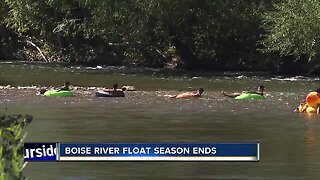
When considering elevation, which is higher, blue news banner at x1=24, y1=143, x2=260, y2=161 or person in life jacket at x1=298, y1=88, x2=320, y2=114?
blue news banner at x1=24, y1=143, x2=260, y2=161

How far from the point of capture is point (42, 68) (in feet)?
181

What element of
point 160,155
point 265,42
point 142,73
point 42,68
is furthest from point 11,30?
point 160,155

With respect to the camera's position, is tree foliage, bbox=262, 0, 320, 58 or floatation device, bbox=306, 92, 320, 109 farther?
tree foliage, bbox=262, 0, 320, 58

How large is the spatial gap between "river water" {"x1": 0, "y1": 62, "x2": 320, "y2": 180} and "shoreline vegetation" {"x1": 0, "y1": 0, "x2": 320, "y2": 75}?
3396 mm

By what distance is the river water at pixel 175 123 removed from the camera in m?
16.7

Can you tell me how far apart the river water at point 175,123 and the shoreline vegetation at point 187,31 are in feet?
11.1

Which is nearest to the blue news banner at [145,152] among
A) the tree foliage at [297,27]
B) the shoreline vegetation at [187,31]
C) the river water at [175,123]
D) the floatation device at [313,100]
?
the river water at [175,123]

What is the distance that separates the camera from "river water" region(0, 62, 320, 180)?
16.7 m

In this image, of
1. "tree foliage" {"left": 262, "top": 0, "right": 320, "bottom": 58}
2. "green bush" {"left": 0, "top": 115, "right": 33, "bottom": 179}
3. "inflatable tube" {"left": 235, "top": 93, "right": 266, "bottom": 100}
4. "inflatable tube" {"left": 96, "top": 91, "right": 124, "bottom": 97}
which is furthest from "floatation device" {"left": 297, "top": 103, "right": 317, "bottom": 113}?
"green bush" {"left": 0, "top": 115, "right": 33, "bottom": 179}

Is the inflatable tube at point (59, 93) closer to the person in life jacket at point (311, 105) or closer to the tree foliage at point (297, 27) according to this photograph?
the person in life jacket at point (311, 105)

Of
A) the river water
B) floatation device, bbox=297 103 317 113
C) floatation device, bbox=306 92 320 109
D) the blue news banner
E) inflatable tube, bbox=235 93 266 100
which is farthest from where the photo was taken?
inflatable tube, bbox=235 93 266 100

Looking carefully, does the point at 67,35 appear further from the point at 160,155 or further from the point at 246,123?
the point at 160,155

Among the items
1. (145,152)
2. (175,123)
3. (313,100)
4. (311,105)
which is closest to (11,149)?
(145,152)

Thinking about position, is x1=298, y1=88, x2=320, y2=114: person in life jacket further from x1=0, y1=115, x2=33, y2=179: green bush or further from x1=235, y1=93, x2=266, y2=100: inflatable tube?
x1=0, y1=115, x2=33, y2=179: green bush
